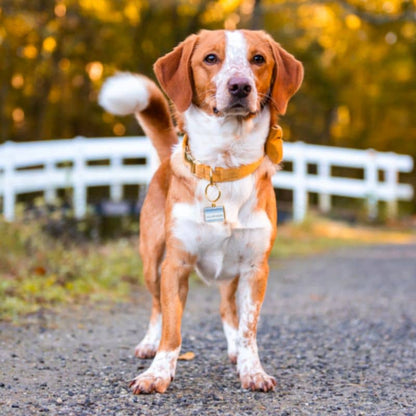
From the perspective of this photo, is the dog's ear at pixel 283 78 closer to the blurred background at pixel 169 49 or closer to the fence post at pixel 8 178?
the fence post at pixel 8 178

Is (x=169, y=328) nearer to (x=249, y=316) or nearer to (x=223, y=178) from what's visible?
(x=249, y=316)

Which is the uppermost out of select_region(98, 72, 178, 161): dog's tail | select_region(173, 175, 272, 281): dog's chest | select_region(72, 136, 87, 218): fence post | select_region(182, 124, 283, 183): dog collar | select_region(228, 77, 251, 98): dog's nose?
select_region(228, 77, 251, 98): dog's nose

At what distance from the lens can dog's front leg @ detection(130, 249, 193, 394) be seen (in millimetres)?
3102

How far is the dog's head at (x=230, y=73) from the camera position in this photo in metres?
3.15

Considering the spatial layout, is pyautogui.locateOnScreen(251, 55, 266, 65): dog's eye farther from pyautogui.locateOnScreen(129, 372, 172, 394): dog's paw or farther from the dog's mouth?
pyautogui.locateOnScreen(129, 372, 172, 394): dog's paw

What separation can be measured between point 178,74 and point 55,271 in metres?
2.95

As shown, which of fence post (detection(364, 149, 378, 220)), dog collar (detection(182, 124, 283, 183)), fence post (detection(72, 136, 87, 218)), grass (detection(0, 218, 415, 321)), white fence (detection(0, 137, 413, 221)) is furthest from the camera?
fence post (detection(364, 149, 378, 220))

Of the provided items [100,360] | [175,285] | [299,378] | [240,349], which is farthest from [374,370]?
[100,360]

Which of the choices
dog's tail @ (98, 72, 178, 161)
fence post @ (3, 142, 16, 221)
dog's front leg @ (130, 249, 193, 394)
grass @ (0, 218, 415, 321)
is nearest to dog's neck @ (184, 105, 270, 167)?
dog's front leg @ (130, 249, 193, 394)

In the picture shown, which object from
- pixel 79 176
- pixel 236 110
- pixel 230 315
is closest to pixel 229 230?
pixel 236 110

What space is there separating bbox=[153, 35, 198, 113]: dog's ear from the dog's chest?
1.35ft

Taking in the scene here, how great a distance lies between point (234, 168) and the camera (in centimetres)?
332

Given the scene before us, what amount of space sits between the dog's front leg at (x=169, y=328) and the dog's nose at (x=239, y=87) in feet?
2.50

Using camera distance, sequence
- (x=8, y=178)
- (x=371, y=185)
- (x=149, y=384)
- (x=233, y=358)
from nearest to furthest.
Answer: (x=149, y=384)
(x=233, y=358)
(x=8, y=178)
(x=371, y=185)
